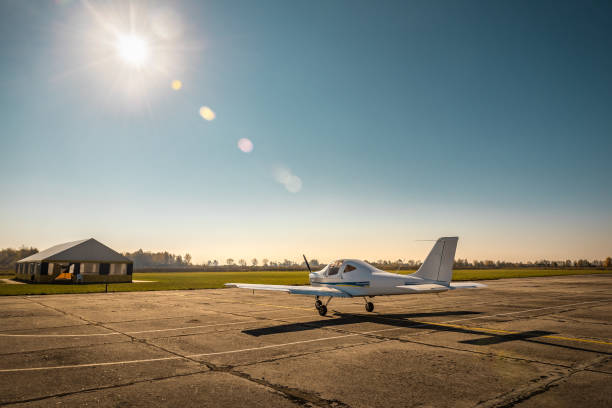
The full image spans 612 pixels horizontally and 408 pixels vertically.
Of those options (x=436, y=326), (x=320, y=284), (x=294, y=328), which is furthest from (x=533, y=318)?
(x=294, y=328)

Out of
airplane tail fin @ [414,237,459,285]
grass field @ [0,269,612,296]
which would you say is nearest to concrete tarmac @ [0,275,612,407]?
airplane tail fin @ [414,237,459,285]

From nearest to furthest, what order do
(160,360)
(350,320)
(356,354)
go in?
(160,360) < (356,354) < (350,320)

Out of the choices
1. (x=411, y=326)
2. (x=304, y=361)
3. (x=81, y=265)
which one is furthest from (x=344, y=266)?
(x=81, y=265)

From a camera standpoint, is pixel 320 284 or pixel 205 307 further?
pixel 205 307

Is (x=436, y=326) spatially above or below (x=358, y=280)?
below

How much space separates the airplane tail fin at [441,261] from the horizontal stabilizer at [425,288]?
49 cm

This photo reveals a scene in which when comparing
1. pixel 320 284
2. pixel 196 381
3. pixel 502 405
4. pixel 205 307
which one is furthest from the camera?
pixel 205 307

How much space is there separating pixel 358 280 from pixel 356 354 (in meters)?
6.73

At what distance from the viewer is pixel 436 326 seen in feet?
42.2

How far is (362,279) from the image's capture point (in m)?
15.1

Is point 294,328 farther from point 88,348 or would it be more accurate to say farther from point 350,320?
point 88,348

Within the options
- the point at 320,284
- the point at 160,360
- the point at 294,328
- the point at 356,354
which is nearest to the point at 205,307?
the point at 320,284

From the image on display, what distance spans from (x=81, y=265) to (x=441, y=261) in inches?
1719

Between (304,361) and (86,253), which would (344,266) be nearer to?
(304,361)
